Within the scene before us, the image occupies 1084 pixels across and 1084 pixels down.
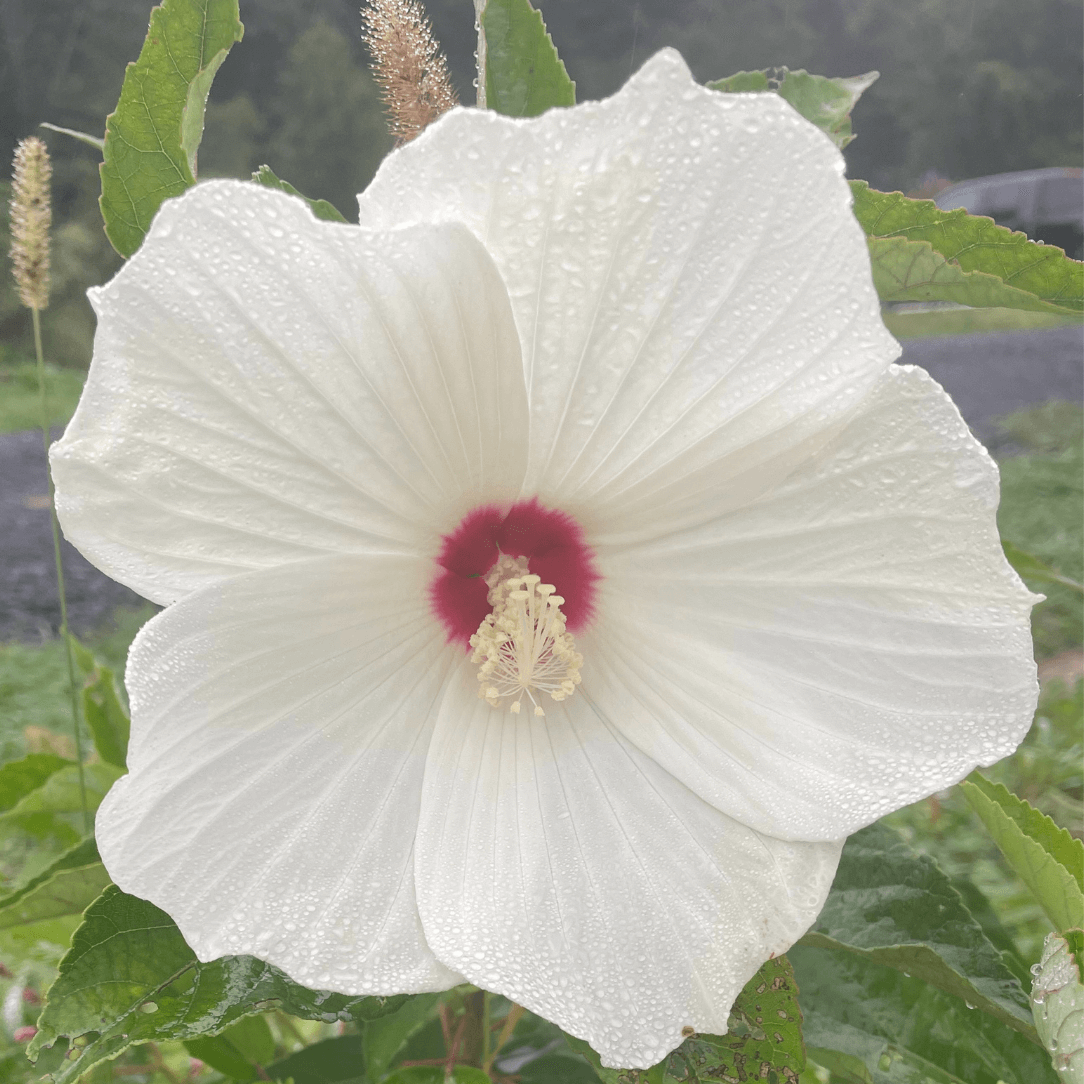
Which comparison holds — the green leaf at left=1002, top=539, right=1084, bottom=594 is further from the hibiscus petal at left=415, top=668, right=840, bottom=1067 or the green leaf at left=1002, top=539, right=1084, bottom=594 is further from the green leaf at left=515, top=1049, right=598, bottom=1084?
the green leaf at left=515, top=1049, right=598, bottom=1084

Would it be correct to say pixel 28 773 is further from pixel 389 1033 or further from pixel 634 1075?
pixel 634 1075

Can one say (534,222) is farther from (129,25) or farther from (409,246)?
(129,25)

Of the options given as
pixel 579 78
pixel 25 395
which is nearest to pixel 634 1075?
pixel 579 78

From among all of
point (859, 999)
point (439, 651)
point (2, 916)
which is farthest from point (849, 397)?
point (2, 916)

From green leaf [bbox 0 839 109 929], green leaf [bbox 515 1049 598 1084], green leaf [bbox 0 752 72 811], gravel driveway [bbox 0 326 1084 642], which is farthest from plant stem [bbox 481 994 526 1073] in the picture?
gravel driveway [bbox 0 326 1084 642]

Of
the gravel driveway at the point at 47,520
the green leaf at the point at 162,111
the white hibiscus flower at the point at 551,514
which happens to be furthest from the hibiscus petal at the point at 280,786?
the gravel driveway at the point at 47,520

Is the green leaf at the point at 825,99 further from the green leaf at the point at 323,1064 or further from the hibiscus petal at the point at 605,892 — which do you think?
the green leaf at the point at 323,1064

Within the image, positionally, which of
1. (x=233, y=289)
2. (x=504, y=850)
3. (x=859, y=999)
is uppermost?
(x=233, y=289)
